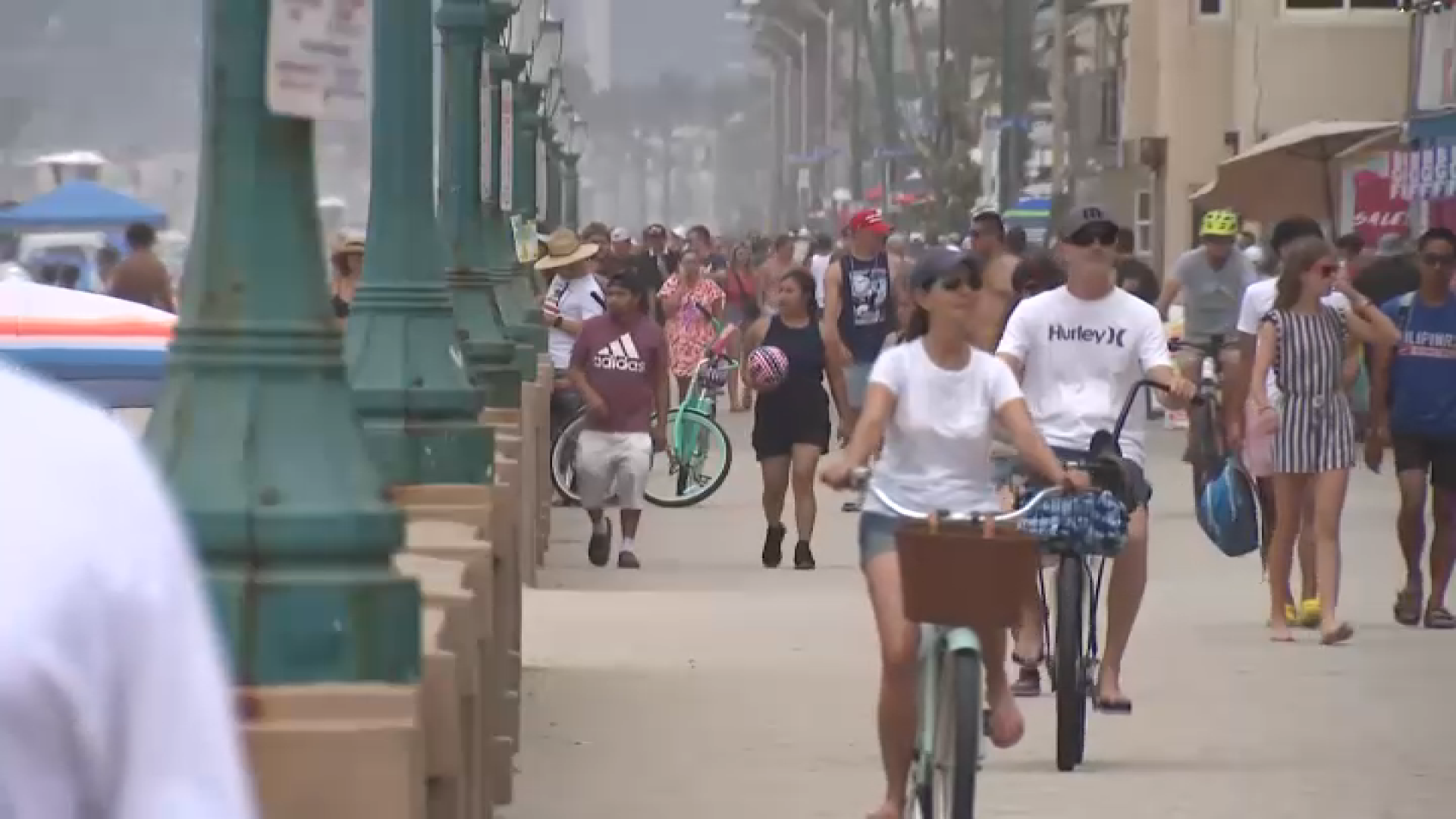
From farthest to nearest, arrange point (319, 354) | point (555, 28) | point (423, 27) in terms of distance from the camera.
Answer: point (555, 28) < point (423, 27) < point (319, 354)

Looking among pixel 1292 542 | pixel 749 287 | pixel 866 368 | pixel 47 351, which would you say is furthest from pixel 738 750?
pixel 749 287

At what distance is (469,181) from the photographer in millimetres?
17359

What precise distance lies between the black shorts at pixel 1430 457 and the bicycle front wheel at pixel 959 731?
268 inches

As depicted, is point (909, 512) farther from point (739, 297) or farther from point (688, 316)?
point (739, 297)

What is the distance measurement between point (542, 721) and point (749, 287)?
97.1ft

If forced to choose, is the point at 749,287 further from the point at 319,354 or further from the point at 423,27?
the point at 319,354

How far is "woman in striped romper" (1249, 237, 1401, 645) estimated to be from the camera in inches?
529

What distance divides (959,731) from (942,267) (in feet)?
4.03

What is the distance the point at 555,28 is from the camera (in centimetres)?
4109

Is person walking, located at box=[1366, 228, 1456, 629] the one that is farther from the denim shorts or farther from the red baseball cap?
the denim shorts

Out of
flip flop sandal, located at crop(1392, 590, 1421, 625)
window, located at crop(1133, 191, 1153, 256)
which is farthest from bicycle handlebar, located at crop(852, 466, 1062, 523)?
window, located at crop(1133, 191, 1153, 256)

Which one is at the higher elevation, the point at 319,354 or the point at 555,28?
the point at 555,28

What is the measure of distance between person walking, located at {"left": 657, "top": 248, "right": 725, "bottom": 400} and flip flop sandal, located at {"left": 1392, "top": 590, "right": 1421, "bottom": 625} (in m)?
14.9

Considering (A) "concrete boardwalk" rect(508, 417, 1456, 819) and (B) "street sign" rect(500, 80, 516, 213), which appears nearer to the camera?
(A) "concrete boardwalk" rect(508, 417, 1456, 819)
